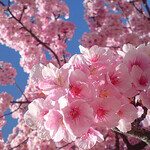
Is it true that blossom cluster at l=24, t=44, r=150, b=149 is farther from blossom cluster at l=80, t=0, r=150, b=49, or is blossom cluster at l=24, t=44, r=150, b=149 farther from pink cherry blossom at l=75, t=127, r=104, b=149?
blossom cluster at l=80, t=0, r=150, b=49

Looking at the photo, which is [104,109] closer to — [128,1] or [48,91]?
[48,91]

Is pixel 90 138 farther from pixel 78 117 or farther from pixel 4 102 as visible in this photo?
pixel 4 102

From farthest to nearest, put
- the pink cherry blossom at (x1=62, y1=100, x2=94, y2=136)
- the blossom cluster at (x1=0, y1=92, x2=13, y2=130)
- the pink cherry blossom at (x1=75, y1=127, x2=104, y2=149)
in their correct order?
1. the blossom cluster at (x1=0, y1=92, x2=13, y2=130)
2. the pink cherry blossom at (x1=75, y1=127, x2=104, y2=149)
3. the pink cherry blossom at (x1=62, y1=100, x2=94, y2=136)

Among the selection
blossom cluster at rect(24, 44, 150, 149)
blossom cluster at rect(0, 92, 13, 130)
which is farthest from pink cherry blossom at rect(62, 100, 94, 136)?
blossom cluster at rect(0, 92, 13, 130)

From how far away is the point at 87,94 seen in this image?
653 millimetres

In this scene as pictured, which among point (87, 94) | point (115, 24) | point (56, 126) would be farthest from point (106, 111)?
point (115, 24)

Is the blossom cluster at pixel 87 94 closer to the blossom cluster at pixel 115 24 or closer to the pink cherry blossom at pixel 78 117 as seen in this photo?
the pink cherry blossom at pixel 78 117

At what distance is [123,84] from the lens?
→ 739 mm

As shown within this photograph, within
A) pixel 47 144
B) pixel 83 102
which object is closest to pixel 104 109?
pixel 83 102

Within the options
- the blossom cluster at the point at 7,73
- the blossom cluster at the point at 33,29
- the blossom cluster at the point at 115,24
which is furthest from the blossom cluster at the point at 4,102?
the blossom cluster at the point at 115,24

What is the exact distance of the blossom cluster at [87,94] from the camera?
0.65 m

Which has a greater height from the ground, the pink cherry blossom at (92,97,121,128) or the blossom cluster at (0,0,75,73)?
the blossom cluster at (0,0,75,73)

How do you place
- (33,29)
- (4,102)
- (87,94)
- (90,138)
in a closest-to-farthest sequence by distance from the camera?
(87,94) → (90,138) → (33,29) → (4,102)

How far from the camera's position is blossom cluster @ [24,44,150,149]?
648mm
